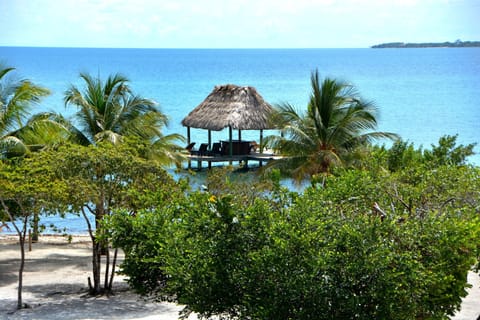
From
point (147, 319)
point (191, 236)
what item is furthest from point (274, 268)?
point (147, 319)

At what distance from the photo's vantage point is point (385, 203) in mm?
12820

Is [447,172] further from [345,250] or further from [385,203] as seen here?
[345,250]

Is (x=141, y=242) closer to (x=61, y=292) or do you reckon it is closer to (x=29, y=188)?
(x=29, y=188)

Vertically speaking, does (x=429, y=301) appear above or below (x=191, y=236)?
below

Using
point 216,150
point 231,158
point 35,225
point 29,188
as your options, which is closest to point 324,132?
point 35,225

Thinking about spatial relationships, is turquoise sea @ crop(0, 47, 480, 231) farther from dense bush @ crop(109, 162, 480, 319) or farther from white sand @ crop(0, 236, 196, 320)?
dense bush @ crop(109, 162, 480, 319)

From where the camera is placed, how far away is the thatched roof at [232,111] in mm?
36156

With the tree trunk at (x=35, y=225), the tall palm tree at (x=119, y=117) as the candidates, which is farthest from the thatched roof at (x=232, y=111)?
the tall palm tree at (x=119, y=117)

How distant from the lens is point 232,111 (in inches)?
1436

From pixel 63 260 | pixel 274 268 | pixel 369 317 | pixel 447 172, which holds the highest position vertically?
pixel 447 172

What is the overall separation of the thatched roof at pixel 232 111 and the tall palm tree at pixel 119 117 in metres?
13.7

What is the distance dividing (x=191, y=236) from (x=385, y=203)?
128 inches

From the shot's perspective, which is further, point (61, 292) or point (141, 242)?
point (61, 292)

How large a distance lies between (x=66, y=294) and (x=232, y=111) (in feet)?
63.9
